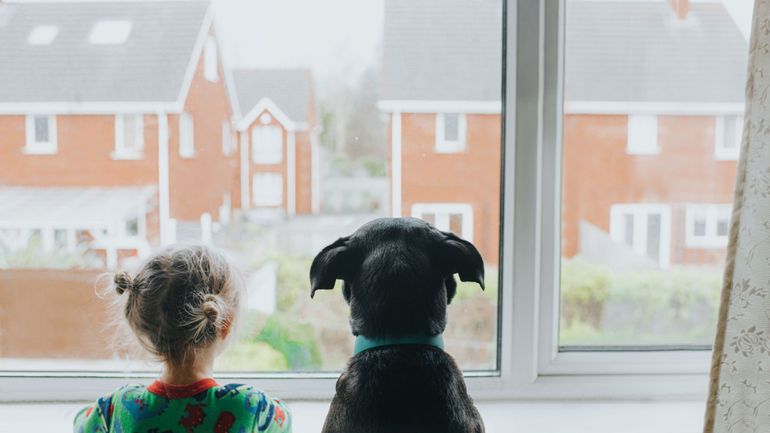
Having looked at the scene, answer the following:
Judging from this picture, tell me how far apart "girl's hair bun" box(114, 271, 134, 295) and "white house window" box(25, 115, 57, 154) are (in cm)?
49

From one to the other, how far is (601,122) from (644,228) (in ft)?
0.77

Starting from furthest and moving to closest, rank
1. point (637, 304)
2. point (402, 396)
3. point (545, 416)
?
point (637, 304), point (545, 416), point (402, 396)

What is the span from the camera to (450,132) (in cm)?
157

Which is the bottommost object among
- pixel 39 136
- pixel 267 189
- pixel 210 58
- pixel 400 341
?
pixel 400 341

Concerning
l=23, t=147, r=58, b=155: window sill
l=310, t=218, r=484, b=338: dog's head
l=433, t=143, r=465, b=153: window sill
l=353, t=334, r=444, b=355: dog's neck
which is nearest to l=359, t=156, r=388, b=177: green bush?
l=433, t=143, r=465, b=153: window sill

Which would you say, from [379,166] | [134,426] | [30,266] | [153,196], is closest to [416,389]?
[134,426]

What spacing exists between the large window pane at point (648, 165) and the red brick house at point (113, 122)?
0.69m

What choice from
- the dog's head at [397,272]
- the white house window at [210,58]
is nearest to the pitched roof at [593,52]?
the white house window at [210,58]

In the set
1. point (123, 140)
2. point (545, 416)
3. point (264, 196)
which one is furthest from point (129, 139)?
point (545, 416)

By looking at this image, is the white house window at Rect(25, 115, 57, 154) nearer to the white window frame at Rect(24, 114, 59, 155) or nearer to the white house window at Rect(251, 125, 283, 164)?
the white window frame at Rect(24, 114, 59, 155)

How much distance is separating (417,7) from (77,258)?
0.82m

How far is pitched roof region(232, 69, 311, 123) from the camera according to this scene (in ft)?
5.07

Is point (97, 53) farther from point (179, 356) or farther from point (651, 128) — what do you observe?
point (651, 128)

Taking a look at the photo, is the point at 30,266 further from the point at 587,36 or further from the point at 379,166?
the point at 587,36
